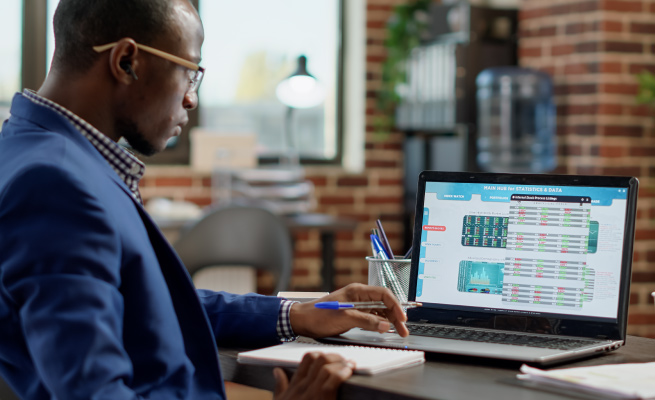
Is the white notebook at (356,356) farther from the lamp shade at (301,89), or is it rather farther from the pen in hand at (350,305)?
the lamp shade at (301,89)

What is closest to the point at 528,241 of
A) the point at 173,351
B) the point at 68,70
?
the point at 173,351

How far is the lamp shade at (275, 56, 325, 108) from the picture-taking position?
12.4ft

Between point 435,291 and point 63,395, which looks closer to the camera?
point 63,395

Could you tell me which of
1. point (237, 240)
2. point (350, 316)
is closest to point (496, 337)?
point (350, 316)

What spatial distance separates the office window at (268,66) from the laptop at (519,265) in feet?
9.40

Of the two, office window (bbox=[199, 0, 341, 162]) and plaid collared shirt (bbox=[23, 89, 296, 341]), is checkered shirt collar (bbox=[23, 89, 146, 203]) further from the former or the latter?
office window (bbox=[199, 0, 341, 162])

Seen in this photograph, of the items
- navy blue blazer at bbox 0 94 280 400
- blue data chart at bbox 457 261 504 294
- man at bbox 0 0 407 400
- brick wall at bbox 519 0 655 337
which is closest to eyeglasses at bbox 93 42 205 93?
man at bbox 0 0 407 400

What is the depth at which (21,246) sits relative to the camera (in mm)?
940

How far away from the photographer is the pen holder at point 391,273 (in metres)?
1.41

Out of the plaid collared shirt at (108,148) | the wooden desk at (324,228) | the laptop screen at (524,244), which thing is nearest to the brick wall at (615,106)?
the wooden desk at (324,228)

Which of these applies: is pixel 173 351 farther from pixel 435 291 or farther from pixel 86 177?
pixel 435 291

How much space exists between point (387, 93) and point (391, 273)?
3216 millimetres

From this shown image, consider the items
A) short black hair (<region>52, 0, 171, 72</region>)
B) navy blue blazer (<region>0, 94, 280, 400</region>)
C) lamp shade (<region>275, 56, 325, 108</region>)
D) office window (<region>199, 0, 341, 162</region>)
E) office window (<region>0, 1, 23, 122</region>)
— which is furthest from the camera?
office window (<region>199, 0, 341, 162</region>)

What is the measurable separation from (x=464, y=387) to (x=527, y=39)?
3125mm
